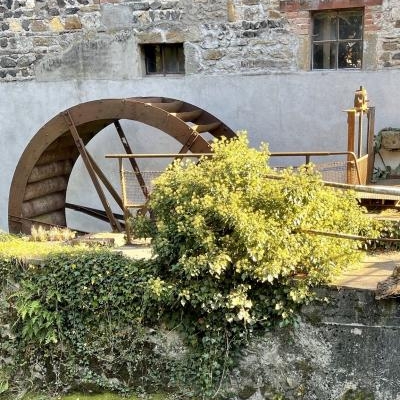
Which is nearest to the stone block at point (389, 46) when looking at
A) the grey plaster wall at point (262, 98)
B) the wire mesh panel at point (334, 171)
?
the grey plaster wall at point (262, 98)

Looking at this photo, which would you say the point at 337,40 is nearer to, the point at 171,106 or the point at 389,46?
the point at 389,46

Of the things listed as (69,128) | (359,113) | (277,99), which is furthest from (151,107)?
(359,113)

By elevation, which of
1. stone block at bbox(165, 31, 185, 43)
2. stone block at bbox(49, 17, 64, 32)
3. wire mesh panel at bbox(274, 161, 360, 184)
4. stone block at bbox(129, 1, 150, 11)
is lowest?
wire mesh panel at bbox(274, 161, 360, 184)

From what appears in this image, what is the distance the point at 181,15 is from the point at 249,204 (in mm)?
4184

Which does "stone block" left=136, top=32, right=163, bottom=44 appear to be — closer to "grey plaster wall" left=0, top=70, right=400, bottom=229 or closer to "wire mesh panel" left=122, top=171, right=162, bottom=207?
"grey plaster wall" left=0, top=70, right=400, bottom=229

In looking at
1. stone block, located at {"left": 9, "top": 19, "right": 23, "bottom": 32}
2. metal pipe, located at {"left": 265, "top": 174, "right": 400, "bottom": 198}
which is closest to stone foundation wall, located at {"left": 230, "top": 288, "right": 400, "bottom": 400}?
metal pipe, located at {"left": 265, "top": 174, "right": 400, "bottom": 198}

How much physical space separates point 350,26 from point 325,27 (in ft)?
1.06

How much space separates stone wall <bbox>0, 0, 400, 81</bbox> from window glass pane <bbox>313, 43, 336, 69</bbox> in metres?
0.15

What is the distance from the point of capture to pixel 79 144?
7.12 m

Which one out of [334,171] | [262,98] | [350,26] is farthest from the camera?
[262,98]

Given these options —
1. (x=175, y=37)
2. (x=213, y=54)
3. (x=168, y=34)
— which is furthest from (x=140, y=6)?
(x=213, y=54)

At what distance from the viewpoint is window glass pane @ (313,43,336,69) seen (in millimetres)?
6949

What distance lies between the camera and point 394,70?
260 inches

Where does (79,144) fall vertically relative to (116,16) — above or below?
below
